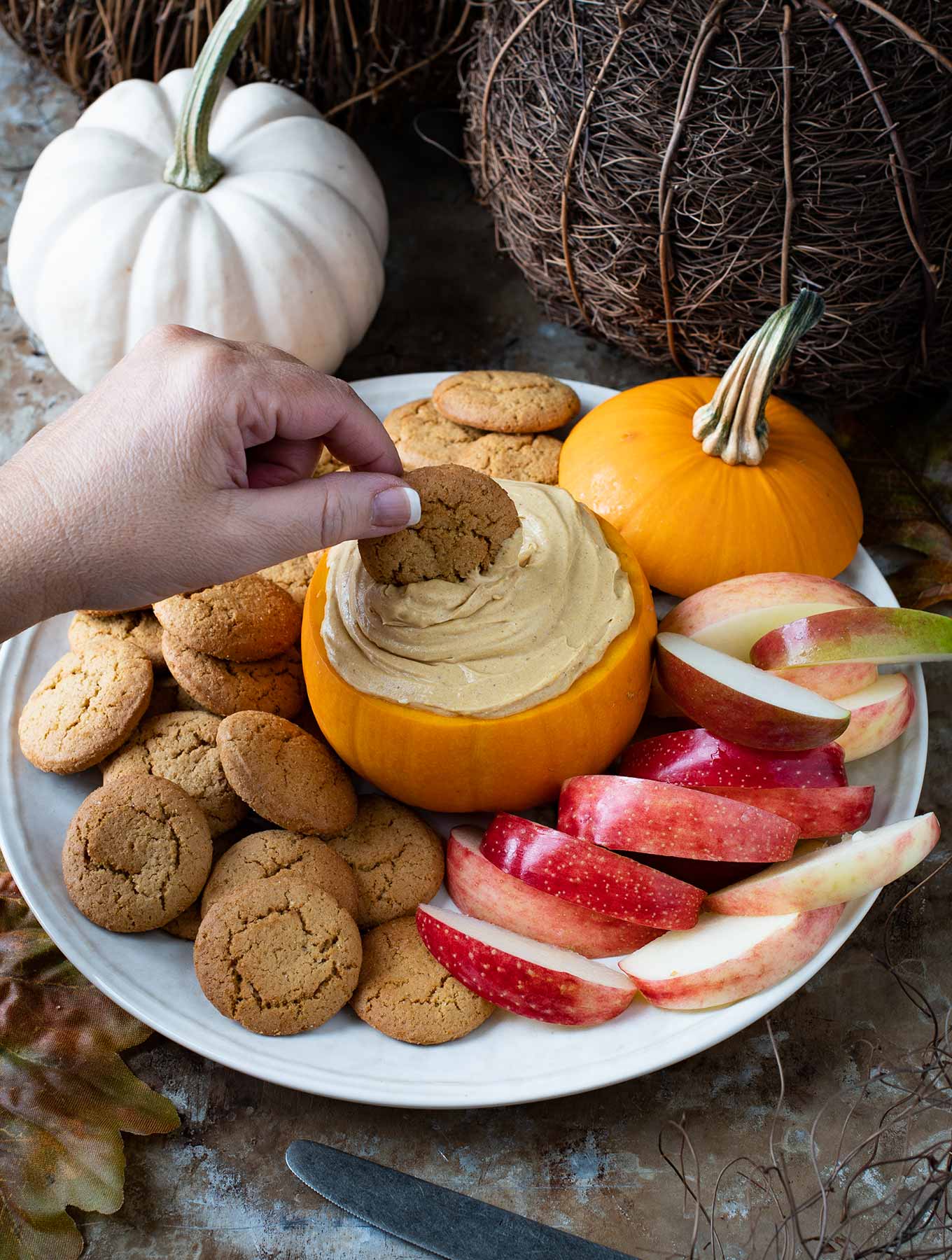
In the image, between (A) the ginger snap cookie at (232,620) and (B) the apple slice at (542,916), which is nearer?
(B) the apple slice at (542,916)

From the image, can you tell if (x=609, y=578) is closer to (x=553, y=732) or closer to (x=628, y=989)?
(x=553, y=732)

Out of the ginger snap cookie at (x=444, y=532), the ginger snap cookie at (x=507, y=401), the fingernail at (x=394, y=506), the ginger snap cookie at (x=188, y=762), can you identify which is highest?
the fingernail at (x=394, y=506)

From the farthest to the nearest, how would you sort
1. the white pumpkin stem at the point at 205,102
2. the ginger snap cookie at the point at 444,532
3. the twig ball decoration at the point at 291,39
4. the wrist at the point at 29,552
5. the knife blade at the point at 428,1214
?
the twig ball decoration at the point at 291,39 < the white pumpkin stem at the point at 205,102 < the ginger snap cookie at the point at 444,532 < the knife blade at the point at 428,1214 < the wrist at the point at 29,552

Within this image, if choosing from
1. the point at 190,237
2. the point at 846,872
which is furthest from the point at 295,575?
the point at 846,872

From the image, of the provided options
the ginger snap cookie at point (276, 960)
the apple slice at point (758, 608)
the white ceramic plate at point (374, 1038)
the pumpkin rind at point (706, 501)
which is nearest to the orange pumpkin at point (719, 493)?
the pumpkin rind at point (706, 501)

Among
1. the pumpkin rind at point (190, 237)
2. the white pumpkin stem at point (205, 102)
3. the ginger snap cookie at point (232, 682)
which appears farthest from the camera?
the pumpkin rind at point (190, 237)

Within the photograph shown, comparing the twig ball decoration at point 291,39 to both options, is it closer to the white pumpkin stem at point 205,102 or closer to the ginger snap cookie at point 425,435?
the white pumpkin stem at point 205,102
